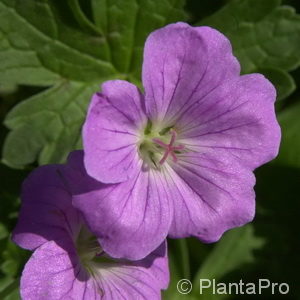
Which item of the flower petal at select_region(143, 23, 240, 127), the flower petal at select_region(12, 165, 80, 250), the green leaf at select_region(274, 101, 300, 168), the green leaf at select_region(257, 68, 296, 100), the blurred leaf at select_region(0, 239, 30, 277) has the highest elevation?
the flower petal at select_region(143, 23, 240, 127)

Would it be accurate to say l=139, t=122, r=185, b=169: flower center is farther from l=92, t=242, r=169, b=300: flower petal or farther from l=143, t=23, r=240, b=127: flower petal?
l=92, t=242, r=169, b=300: flower petal

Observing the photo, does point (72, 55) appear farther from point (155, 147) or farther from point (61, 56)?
point (155, 147)

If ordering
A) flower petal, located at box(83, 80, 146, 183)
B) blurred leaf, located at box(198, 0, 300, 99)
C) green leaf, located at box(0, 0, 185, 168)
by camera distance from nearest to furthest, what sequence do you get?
1. flower petal, located at box(83, 80, 146, 183)
2. green leaf, located at box(0, 0, 185, 168)
3. blurred leaf, located at box(198, 0, 300, 99)

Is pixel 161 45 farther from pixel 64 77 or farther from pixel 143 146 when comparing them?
pixel 64 77

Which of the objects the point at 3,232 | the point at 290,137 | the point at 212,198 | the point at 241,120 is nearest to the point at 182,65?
the point at 241,120

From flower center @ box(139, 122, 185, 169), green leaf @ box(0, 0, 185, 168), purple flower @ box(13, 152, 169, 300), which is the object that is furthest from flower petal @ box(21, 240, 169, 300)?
green leaf @ box(0, 0, 185, 168)

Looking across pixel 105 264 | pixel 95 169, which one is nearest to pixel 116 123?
pixel 95 169

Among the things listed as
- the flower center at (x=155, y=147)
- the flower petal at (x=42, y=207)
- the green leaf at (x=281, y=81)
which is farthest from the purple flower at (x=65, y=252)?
the green leaf at (x=281, y=81)
